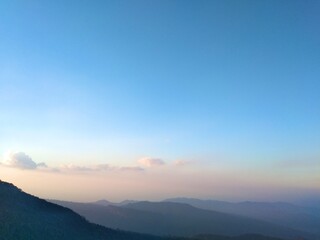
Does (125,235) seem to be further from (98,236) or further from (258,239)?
(258,239)

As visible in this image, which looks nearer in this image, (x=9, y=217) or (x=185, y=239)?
(x=9, y=217)

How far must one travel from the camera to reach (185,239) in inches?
1827

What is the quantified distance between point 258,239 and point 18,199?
70.7 m

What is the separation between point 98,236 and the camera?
37875 mm

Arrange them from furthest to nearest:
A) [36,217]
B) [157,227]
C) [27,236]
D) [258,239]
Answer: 1. [157,227]
2. [258,239]
3. [36,217]
4. [27,236]

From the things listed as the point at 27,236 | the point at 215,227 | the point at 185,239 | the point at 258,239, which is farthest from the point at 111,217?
the point at 27,236

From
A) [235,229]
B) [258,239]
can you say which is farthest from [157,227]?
[258,239]

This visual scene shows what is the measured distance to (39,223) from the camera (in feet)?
115

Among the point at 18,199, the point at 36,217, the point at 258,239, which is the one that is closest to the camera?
the point at 36,217

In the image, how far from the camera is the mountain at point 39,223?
3216 centimetres

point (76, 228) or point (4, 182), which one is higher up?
point (4, 182)

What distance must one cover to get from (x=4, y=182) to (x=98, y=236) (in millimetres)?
15326

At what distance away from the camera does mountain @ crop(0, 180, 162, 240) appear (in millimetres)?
32156

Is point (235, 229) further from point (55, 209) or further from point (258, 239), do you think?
point (55, 209)
